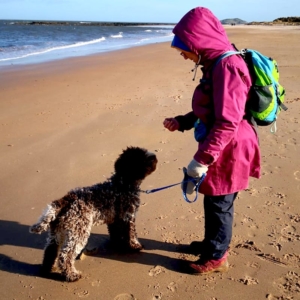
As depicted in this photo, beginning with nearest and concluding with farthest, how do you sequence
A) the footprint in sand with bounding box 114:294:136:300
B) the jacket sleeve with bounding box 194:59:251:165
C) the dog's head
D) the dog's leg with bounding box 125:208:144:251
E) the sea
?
the jacket sleeve with bounding box 194:59:251:165 < the footprint in sand with bounding box 114:294:136:300 < the dog's head < the dog's leg with bounding box 125:208:144:251 < the sea

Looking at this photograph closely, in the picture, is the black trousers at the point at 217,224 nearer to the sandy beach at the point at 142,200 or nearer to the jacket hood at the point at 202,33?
the sandy beach at the point at 142,200

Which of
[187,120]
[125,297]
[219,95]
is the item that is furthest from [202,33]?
[125,297]

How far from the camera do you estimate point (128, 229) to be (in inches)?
144

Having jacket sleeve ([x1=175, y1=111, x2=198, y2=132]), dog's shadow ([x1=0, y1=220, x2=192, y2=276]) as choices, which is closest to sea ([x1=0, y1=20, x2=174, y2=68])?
dog's shadow ([x1=0, y1=220, x2=192, y2=276])

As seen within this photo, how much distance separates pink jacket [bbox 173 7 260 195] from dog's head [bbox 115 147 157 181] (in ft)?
2.66

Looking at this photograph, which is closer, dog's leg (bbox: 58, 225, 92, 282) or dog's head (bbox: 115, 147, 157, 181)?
dog's leg (bbox: 58, 225, 92, 282)

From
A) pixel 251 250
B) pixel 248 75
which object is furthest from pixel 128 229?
pixel 248 75

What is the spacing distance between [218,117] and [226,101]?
134 millimetres

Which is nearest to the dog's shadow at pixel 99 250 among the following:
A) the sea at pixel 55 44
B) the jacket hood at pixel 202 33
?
the jacket hood at pixel 202 33

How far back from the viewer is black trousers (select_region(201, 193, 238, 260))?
3182mm

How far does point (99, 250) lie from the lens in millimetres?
3799

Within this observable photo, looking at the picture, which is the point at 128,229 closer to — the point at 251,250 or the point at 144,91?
the point at 251,250

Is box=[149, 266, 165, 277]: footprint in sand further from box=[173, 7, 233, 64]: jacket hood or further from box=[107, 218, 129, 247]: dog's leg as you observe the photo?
box=[173, 7, 233, 64]: jacket hood

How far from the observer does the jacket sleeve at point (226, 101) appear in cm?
254
